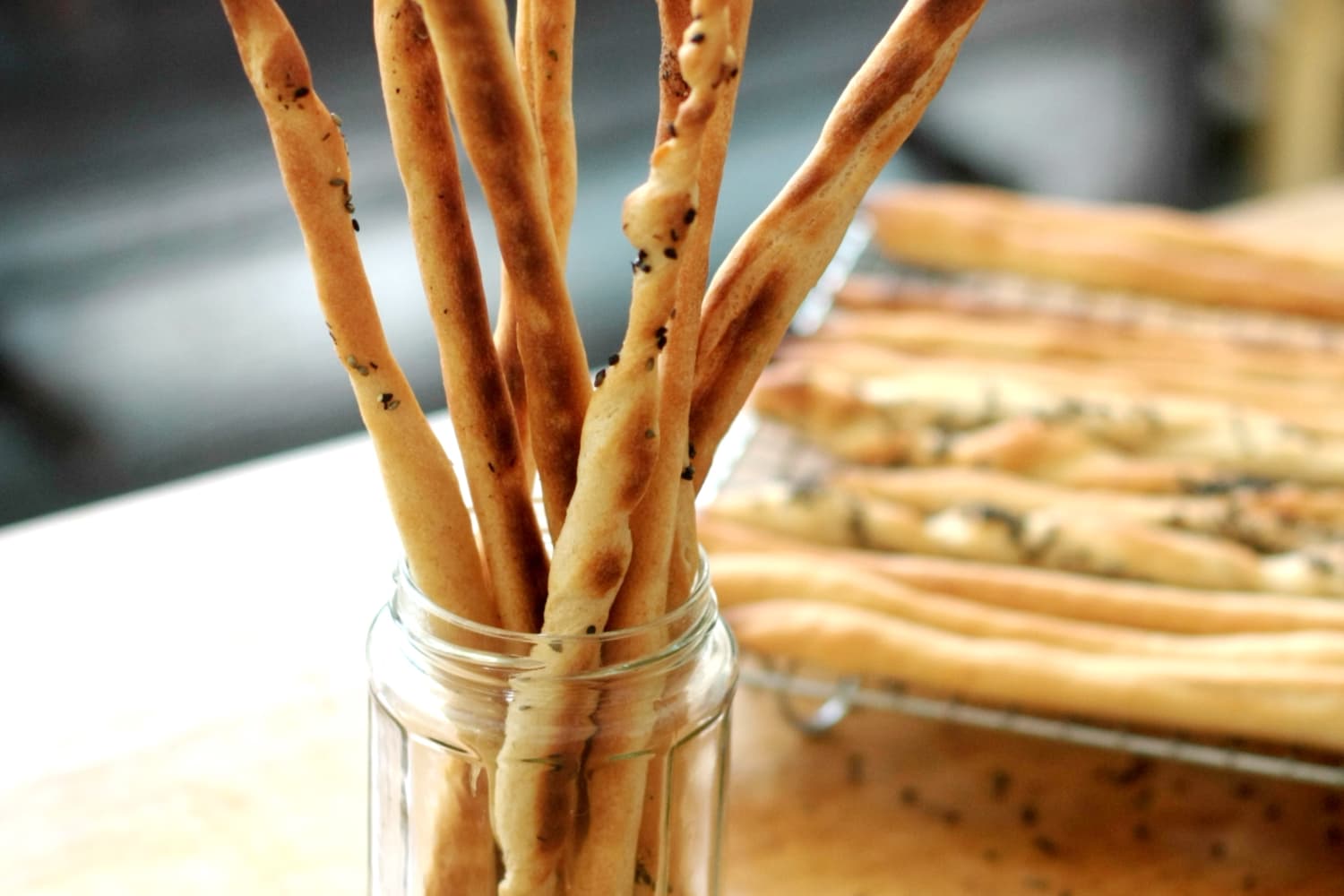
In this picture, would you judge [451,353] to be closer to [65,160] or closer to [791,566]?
[791,566]

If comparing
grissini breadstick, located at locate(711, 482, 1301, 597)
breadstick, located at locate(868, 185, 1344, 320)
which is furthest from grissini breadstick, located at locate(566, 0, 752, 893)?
breadstick, located at locate(868, 185, 1344, 320)

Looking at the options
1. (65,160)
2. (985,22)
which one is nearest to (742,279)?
(65,160)

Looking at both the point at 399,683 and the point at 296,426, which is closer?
the point at 399,683

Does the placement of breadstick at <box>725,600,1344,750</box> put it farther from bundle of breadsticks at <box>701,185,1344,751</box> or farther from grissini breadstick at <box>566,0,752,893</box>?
grissini breadstick at <box>566,0,752,893</box>

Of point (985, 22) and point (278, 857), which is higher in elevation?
point (278, 857)

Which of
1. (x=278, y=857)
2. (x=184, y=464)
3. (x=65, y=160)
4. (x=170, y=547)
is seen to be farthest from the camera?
(x=65, y=160)

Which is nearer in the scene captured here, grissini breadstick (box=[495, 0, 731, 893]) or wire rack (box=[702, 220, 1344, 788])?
grissini breadstick (box=[495, 0, 731, 893])

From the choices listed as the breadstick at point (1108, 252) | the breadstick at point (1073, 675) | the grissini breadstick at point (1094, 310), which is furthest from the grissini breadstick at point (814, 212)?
the breadstick at point (1108, 252)
